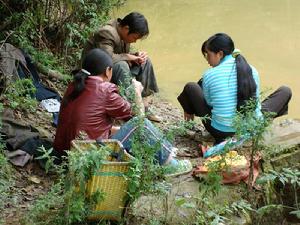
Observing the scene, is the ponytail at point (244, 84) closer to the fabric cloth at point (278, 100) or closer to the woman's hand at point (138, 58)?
the fabric cloth at point (278, 100)

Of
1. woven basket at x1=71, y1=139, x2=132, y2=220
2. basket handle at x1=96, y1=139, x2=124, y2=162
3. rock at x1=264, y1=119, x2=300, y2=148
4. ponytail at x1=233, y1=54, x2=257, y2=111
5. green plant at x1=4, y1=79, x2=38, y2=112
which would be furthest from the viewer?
green plant at x1=4, y1=79, x2=38, y2=112

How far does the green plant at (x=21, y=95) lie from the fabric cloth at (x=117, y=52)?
2.49 feet

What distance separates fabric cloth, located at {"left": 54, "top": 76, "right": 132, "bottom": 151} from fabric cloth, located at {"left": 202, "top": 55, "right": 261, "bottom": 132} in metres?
0.88

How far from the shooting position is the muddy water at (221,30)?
287 inches

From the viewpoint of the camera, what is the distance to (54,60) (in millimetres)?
5699

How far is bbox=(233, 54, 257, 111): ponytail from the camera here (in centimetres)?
429

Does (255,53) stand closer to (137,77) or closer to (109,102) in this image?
(137,77)

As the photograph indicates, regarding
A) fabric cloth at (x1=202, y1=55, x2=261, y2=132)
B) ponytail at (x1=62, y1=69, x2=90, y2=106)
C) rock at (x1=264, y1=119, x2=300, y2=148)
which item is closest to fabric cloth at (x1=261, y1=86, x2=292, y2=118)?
rock at (x1=264, y1=119, x2=300, y2=148)

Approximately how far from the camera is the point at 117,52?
5.25 m

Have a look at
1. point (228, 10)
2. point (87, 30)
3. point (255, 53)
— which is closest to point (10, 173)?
point (87, 30)

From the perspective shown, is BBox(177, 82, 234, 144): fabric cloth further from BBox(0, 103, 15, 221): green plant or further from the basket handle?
BBox(0, 103, 15, 221): green plant

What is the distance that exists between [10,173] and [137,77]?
1.93 metres

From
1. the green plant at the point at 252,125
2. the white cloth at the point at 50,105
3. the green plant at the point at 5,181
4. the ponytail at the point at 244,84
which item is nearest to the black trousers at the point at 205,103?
the ponytail at the point at 244,84

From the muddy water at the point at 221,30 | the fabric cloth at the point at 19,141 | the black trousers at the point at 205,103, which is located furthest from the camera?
the muddy water at the point at 221,30
